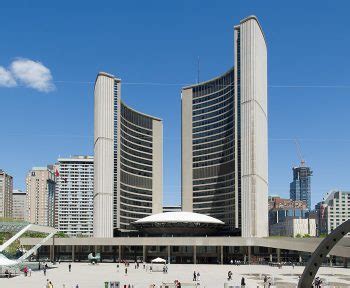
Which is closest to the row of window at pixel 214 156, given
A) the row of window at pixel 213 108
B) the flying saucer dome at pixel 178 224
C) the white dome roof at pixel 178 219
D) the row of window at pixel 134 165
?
the row of window at pixel 213 108

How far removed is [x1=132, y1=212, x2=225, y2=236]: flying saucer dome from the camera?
139m

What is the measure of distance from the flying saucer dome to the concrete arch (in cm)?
11832

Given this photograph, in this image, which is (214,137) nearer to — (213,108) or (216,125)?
(216,125)

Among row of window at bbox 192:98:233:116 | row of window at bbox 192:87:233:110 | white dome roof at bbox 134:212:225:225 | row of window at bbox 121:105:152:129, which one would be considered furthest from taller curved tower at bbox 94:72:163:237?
row of window at bbox 192:87:233:110

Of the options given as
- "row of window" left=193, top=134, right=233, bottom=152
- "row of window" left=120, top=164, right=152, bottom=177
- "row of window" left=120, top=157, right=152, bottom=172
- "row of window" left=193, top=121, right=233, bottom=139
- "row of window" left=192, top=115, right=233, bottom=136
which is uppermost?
"row of window" left=192, top=115, right=233, bottom=136

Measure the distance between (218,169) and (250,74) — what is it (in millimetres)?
41044

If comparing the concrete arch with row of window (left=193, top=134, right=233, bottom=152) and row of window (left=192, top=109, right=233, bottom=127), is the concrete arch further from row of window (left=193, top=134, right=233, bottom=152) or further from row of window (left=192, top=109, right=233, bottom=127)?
row of window (left=192, top=109, right=233, bottom=127)

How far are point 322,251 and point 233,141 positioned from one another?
139 m

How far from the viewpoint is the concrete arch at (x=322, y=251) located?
20.3 meters

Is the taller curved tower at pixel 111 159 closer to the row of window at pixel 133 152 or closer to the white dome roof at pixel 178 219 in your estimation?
the row of window at pixel 133 152

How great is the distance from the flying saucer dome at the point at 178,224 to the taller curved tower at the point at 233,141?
33.7 feet

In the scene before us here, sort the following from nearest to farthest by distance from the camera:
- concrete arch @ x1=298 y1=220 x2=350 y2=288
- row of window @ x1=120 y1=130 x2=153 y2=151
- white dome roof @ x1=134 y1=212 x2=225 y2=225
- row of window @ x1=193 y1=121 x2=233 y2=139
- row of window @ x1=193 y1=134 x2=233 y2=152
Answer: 1. concrete arch @ x1=298 y1=220 x2=350 y2=288
2. white dome roof @ x1=134 y1=212 x2=225 y2=225
3. row of window @ x1=193 y1=121 x2=233 y2=139
4. row of window @ x1=193 y1=134 x2=233 y2=152
5. row of window @ x1=120 y1=130 x2=153 y2=151

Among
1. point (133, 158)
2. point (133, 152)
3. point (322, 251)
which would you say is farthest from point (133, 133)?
point (322, 251)

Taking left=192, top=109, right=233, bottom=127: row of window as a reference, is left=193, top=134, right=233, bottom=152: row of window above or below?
below
